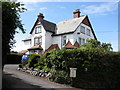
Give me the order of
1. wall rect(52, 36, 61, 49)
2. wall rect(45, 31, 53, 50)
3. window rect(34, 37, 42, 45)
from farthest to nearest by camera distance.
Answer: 1. window rect(34, 37, 42, 45)
2. wall rect(45, 31, 53, 50)
3. wall rect(52, 36, 61, 49)

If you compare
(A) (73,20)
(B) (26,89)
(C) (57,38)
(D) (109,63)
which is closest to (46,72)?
(B) (26,89)

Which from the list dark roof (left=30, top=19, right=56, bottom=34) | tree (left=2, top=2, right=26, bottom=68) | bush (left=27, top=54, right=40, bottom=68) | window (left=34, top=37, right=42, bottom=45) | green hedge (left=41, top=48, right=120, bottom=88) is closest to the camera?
tree (left=2, top=2, right=26, bottom=68)

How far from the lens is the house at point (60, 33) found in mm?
26750

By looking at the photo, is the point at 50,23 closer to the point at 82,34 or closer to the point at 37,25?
the point at 37,25

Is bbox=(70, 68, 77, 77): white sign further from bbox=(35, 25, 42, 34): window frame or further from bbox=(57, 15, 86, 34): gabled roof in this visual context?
bbox=(35, 25, 42, 34): window frame

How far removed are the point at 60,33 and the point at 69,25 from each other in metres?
2.32

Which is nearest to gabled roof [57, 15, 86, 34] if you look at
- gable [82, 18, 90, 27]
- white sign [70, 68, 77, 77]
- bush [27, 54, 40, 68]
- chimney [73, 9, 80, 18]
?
gable [82, 18, 90, 27]

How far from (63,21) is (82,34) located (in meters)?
5.34

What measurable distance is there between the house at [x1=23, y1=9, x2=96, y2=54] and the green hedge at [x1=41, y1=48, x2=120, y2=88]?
14827 mm

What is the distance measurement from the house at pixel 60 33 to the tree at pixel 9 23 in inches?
686

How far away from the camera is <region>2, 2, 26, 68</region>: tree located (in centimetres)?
798

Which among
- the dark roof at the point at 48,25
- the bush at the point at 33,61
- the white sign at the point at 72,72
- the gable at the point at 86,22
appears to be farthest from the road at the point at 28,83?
the gable at the point at 86,22

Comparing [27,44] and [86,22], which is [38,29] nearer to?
[27,44]

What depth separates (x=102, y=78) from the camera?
1073cm
